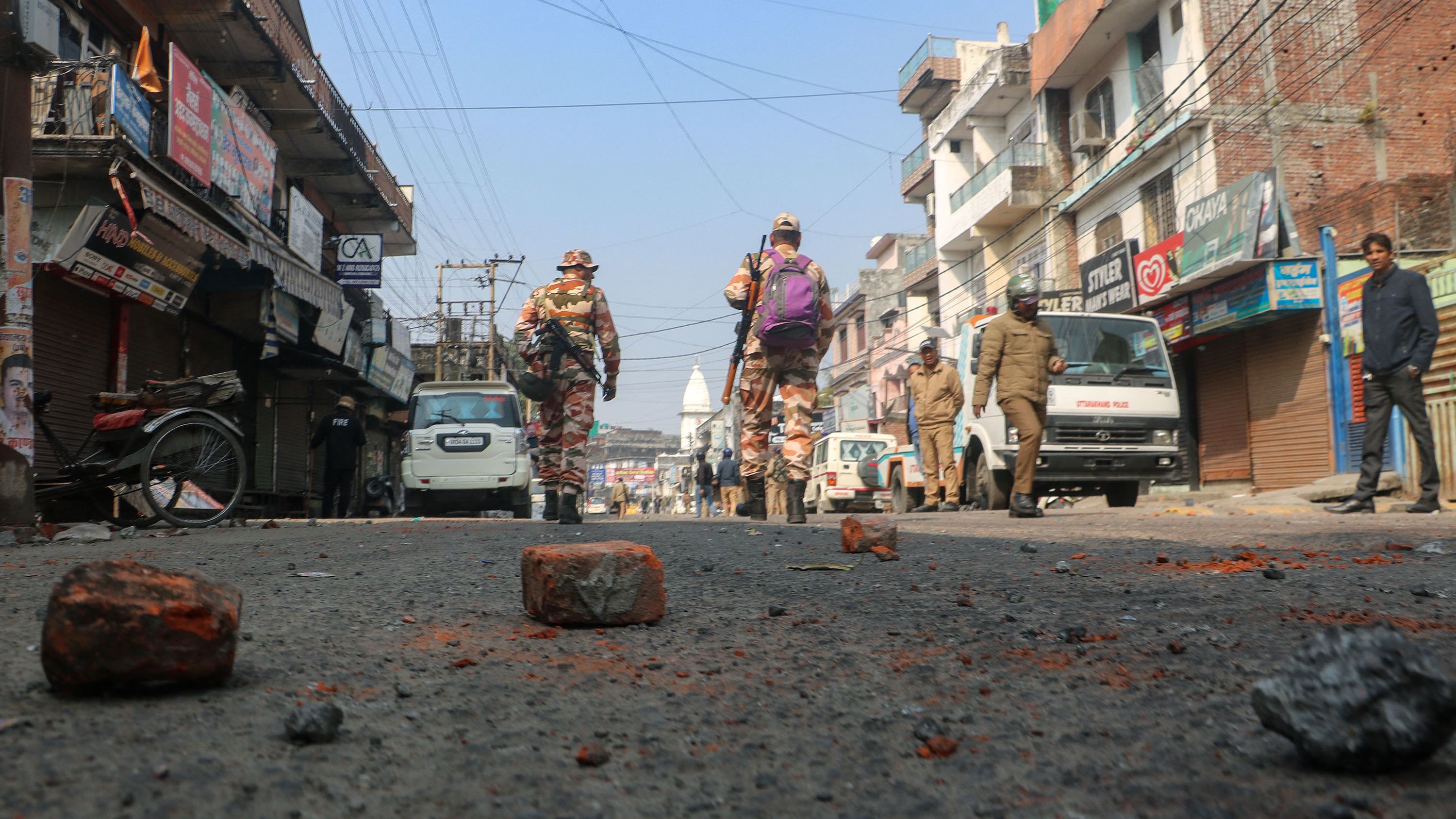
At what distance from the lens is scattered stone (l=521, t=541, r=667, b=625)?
277cm

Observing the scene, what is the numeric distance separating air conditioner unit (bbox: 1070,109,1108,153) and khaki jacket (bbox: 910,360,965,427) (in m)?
12.4

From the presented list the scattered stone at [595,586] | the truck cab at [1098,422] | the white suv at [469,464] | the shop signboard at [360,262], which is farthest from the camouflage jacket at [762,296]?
the shop signboard at [360,262]

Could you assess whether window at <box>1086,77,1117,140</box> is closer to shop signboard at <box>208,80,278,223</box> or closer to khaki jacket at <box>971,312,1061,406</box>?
khaki jacket at <box>971,312,1061,406</box>

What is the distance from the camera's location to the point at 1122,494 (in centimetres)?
1141

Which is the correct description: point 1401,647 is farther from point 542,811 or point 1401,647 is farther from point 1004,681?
point 542,811

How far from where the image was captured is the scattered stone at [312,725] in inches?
63.2

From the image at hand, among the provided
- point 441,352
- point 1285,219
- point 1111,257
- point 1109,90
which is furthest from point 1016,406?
point 441,352

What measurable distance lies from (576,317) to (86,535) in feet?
11.9

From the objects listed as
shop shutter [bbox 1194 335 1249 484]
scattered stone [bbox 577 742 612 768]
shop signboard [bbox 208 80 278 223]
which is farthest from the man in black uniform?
shop shutter [bbox 1194 335 1249 484]

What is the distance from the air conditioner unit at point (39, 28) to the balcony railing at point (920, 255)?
2849cm

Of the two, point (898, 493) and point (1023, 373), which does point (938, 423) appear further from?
point (1023, 373)

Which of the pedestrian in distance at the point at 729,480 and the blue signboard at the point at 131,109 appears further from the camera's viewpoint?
the pedestrian in distance at the point at 729,480

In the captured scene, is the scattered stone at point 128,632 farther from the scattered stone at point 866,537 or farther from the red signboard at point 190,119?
the red signboard at point 190,119

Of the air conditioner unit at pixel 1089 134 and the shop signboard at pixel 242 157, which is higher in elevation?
the air conditioner unit at pixel 1089 134
